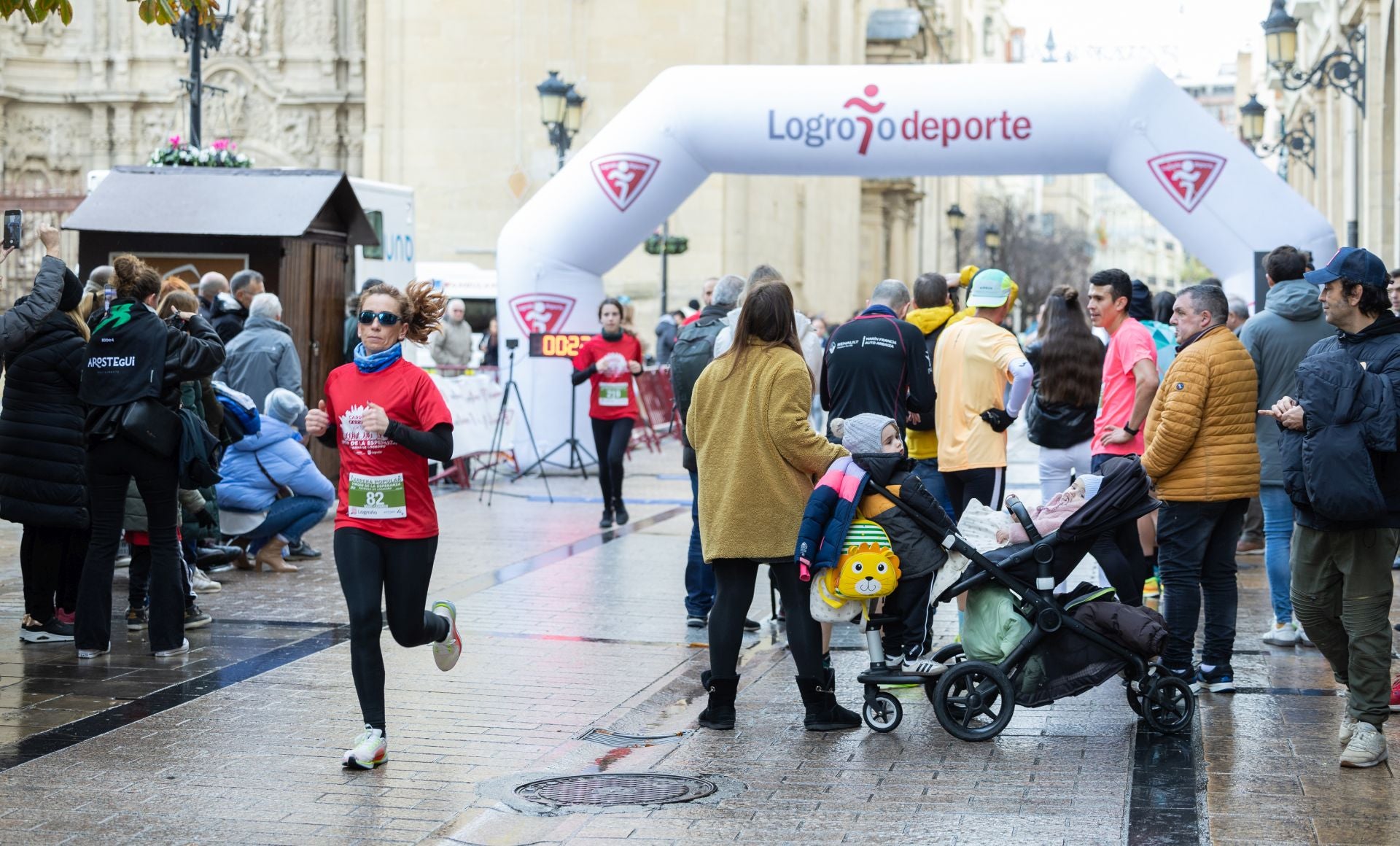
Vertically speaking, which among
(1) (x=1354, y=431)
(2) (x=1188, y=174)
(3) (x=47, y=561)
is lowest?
(3) (x=47, y=561)

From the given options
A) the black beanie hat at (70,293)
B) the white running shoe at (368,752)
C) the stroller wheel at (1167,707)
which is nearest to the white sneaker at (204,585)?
the black beanie hat at (70,293)

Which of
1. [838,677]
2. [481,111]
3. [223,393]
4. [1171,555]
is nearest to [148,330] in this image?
[223,393]

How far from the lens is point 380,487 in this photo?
21.1 ft

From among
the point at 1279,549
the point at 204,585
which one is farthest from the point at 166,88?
the point at 1279,549

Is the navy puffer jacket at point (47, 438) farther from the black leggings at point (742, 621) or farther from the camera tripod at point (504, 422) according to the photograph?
the camera tripod at point (504, 422)

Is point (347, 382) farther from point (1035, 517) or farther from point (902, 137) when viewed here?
point (902, 137)

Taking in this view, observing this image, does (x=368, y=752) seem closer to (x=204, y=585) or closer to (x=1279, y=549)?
(x=204, y=585)

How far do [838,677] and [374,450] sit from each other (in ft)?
9.03

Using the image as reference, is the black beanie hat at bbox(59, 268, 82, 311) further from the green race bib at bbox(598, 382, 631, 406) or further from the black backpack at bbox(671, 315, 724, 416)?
the green race bib at bbox(598, 382, 631, 406)

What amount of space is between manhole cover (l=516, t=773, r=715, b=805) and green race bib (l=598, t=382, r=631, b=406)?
25.2 feet

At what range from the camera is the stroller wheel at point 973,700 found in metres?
6.81

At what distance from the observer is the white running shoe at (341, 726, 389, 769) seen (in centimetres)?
638

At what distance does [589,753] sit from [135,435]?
9.82 ft

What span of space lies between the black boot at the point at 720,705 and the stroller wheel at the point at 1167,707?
1.65 meters
